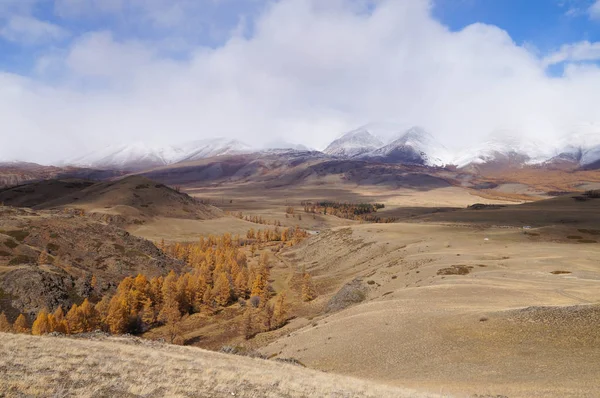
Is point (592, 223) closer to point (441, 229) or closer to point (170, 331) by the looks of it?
point (441, 229)

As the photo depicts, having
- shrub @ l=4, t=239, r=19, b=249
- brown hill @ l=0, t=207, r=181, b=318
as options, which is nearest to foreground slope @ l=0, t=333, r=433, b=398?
brown hill @ l=0, t=207, r=181, b=318

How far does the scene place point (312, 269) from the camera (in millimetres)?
139375

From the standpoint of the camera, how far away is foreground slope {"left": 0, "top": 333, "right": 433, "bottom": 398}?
1977 centimetres

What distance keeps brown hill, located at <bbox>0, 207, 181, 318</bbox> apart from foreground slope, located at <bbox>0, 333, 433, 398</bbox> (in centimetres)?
6836

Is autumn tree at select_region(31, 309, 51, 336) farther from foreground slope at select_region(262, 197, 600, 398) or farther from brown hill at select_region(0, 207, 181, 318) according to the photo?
foreground slope at select_region(262, 197, 600, 398)

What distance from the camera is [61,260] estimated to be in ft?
355

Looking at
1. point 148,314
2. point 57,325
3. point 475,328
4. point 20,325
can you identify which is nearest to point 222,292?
point 148,314

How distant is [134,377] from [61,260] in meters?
105

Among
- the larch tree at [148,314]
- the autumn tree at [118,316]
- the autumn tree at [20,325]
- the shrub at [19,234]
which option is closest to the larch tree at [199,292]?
the larch tree at [148,314]

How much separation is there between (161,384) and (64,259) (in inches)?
4319

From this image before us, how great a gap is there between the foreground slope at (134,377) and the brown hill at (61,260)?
68356 millimetres

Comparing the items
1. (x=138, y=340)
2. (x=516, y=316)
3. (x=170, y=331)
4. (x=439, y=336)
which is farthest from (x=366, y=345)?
(x=170, y=331)

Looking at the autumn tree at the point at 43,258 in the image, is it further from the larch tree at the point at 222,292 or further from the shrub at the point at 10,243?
the larch tree at the point at 222,292

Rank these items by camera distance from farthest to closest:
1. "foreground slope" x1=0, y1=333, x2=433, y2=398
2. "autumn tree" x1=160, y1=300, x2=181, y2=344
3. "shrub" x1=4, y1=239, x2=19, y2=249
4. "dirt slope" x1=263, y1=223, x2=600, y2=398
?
1. "shrub" x1=4, y1=239, x2=19, y2=249
2. "autumn tree" x1=160, y1=300, x2=181, y2=344
3. "dirt slope" x1=263, y1=223, x2=600, y2=398
4. "foreground slope" x1=0, y1=333, x2=433, y2=398
